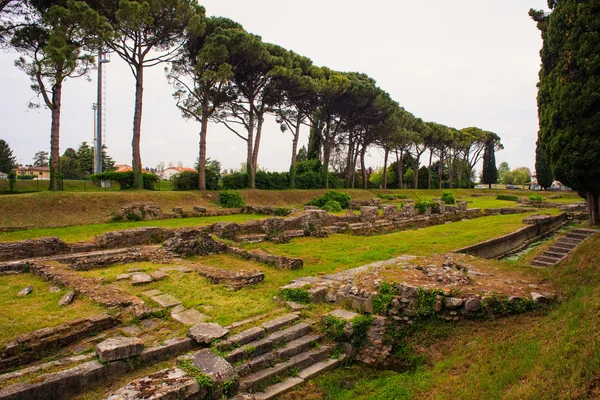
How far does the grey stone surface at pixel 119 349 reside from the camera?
4820 mm

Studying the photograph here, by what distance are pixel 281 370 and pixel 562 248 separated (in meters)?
12.4

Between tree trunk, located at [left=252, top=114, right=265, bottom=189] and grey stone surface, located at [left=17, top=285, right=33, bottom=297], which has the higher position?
tree trunk, located at [left=252, top=114, right=265, bottom=189]

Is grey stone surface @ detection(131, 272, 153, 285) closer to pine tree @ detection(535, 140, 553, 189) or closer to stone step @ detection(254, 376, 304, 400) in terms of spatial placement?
stone step @ detection(254, 376, 304, 400)

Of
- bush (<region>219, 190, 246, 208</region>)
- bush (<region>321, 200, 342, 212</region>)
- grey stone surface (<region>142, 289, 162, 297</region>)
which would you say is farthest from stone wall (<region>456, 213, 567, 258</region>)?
bush (<region>219, 190, 246, 208</region>)

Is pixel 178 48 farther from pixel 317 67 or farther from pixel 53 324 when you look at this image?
pixel 53 324

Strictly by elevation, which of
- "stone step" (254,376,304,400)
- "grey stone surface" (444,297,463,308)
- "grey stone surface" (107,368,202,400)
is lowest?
"stone step" (254,376,304,400)

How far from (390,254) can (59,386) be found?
401 inches

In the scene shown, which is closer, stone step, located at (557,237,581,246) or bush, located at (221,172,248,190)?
stone step, located at (557,237,581,246)

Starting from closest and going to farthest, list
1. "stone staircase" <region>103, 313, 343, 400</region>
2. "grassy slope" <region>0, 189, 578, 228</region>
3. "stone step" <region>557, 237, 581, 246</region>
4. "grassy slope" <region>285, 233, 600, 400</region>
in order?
"grassy slope" <region>285, 233, 600, 400</region> → "stone staircase" <region>103, 313, 343, 400</region> → "stone step" <region>557, 237, 581, 246</region> → "grassy slope" <region>0, 189, 578, 228</region>

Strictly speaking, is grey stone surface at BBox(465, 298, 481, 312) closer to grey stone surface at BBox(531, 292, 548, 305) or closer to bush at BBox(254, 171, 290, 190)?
grey stone surface at BBox(531, 292, 548, 305)

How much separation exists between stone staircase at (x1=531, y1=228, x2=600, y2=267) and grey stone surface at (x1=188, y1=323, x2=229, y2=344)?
11112 millimetres

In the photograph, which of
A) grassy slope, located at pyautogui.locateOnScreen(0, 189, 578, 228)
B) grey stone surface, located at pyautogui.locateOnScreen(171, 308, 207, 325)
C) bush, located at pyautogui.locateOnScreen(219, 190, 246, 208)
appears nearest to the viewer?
grey stone surface, located at pyautogui.locateOnScreen(171, 308, 207, 325)

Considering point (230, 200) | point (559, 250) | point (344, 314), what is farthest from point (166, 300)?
point (230, 200)

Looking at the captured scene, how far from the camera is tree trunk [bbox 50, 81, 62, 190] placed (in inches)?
866
